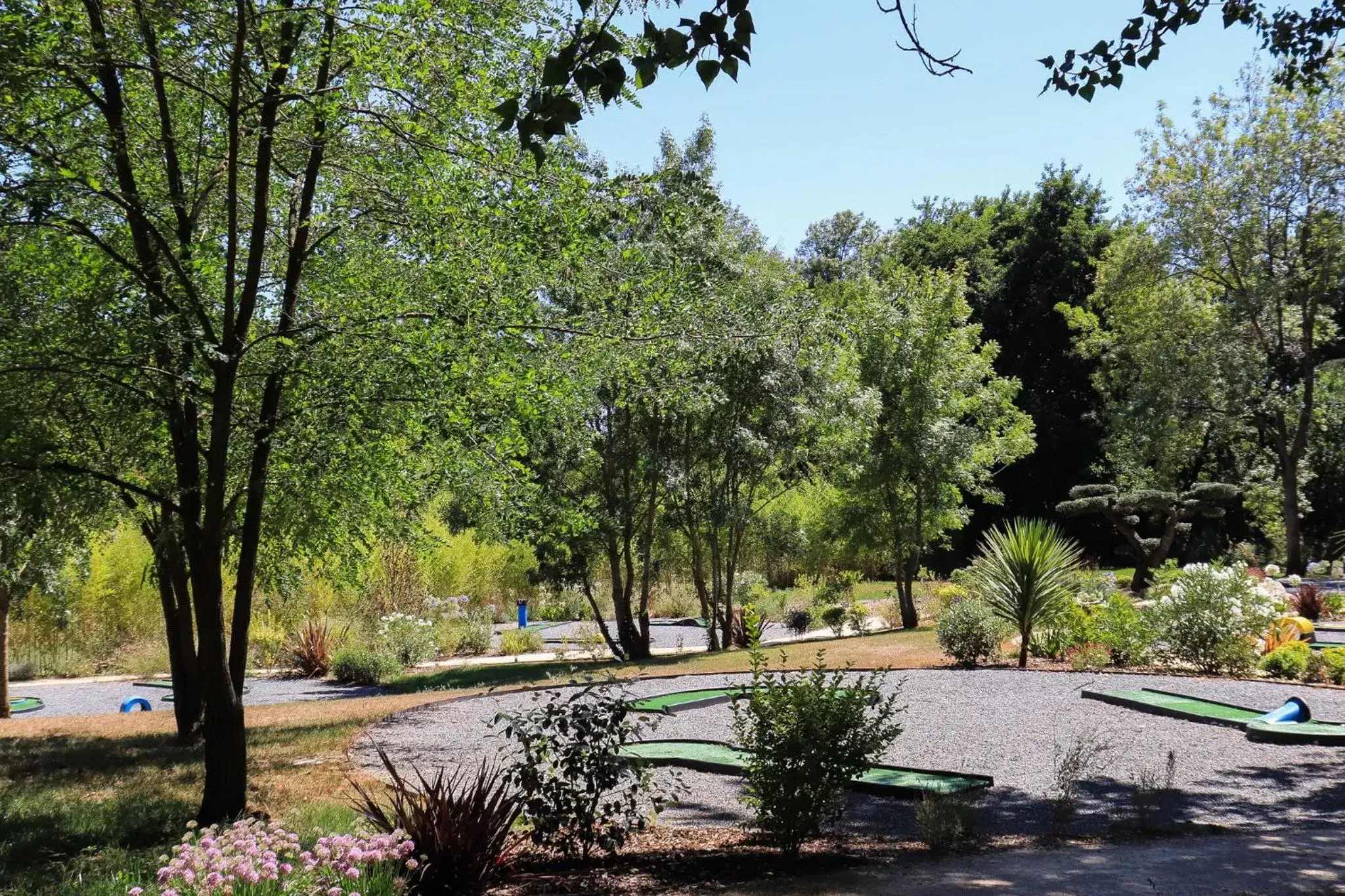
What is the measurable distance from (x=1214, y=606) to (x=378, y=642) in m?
12.9

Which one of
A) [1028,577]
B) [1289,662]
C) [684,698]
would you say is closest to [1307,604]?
[1289,662]

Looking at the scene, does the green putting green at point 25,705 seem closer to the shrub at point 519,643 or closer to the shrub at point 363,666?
the shrub at point 363,666

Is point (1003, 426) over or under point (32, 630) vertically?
over

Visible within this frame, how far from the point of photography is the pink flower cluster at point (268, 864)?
12.5ft

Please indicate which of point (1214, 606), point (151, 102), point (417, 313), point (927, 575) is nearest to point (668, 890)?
point (417, 313)

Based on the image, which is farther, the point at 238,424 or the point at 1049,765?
the point at 1049,765

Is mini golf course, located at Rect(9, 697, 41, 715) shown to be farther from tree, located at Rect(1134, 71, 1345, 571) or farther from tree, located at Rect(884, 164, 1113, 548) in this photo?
tree, located at Rect(884, 164, 1113, 548)

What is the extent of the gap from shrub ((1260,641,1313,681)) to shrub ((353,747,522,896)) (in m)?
10.0

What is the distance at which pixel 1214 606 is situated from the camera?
11961 millimetres

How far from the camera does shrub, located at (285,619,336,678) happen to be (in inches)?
685

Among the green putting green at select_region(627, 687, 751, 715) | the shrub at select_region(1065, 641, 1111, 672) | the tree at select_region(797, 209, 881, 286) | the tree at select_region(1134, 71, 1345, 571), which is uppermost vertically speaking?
the tree at select_region(797, 209, 881, 286)

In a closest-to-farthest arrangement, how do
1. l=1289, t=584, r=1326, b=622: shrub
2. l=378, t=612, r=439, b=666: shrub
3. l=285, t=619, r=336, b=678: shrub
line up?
1. l=285, t=619, r=336, b=678: shrub
2. l=1289, t=584, r=1326, b=622: shrub
3. l=378, t=612, r=439, b=666: shrub

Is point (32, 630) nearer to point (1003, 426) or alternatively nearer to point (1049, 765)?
point (1049, 765)

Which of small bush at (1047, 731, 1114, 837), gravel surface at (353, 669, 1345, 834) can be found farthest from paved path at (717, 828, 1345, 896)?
gravel surface at (353, 669, 1345, 834)
